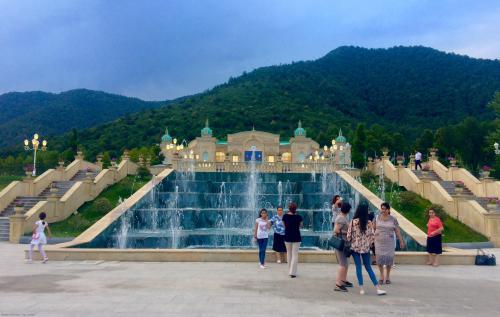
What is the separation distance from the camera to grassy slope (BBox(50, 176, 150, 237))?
65.6 ft

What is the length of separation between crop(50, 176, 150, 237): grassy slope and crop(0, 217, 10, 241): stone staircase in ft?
6.48

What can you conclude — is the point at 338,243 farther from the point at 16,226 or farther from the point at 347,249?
the point at 16,226

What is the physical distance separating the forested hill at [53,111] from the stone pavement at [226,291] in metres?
93.3

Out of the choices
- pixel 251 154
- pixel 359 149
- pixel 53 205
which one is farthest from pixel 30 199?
pixel 251 154

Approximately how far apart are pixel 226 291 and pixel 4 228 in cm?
1652

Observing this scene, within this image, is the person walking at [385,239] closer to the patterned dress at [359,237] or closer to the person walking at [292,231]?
the patterned dress at [359,237]

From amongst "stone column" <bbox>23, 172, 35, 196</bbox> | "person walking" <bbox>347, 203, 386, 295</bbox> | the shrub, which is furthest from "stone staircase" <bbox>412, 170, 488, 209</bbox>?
"stone column" <bbox>23, 172, 35, 196</bbox>

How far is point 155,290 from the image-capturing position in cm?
849

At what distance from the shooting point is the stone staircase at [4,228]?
19.5 m

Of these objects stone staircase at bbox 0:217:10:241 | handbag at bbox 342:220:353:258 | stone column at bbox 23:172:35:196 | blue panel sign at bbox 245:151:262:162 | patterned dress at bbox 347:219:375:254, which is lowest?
stone staircase at bbox 0:217:10:241

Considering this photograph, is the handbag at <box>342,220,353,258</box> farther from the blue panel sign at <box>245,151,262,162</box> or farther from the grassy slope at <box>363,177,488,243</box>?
the blue panel sign at <box>245,151,262,162</box>

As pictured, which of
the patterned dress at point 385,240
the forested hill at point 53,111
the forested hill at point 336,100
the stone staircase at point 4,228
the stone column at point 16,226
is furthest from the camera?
the forested hill at point 53,111

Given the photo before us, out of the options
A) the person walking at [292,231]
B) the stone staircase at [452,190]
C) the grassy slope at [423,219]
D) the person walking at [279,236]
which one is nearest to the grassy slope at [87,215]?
the person walking at [279,236]

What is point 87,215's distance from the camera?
859 inches
